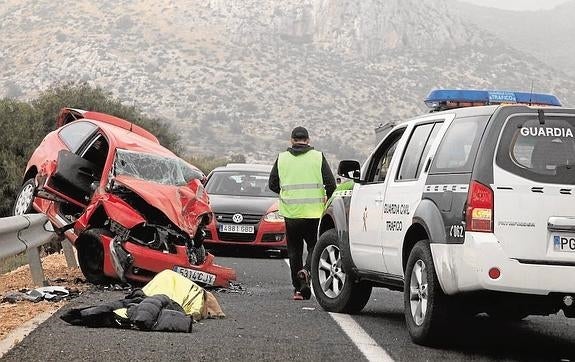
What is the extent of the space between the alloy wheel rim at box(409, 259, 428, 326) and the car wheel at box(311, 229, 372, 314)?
169 centimetres

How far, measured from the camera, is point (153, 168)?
41.9 feet

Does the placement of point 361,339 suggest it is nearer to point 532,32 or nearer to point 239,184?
point 239,184

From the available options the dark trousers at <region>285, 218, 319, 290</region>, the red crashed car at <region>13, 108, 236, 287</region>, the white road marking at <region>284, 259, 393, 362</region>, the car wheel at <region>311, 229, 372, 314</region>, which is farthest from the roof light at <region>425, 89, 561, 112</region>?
the red crashed car at <region>13, 108, 236, 287</region>

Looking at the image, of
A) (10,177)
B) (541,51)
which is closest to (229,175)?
(10,177)

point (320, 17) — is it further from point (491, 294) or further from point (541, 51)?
point (491, 294)

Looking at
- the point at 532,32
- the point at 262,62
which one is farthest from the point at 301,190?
the point at 532,32

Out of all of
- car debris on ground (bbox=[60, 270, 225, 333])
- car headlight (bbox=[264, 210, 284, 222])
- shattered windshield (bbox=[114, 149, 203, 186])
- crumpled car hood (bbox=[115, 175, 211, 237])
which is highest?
shattered windshield (bbox=[114, 149, 203, 186])

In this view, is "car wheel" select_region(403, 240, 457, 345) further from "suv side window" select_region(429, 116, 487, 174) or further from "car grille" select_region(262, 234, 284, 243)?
"car grille" select_region(262, 234, 284, 243)

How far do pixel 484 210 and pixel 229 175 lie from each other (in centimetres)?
1246

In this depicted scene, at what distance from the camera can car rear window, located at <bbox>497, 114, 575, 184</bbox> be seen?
728 cm

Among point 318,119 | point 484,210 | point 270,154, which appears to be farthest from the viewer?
point 318,119

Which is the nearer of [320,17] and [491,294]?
[491,294]

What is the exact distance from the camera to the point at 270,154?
87.6 metres

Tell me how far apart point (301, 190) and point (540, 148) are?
4.48 m
